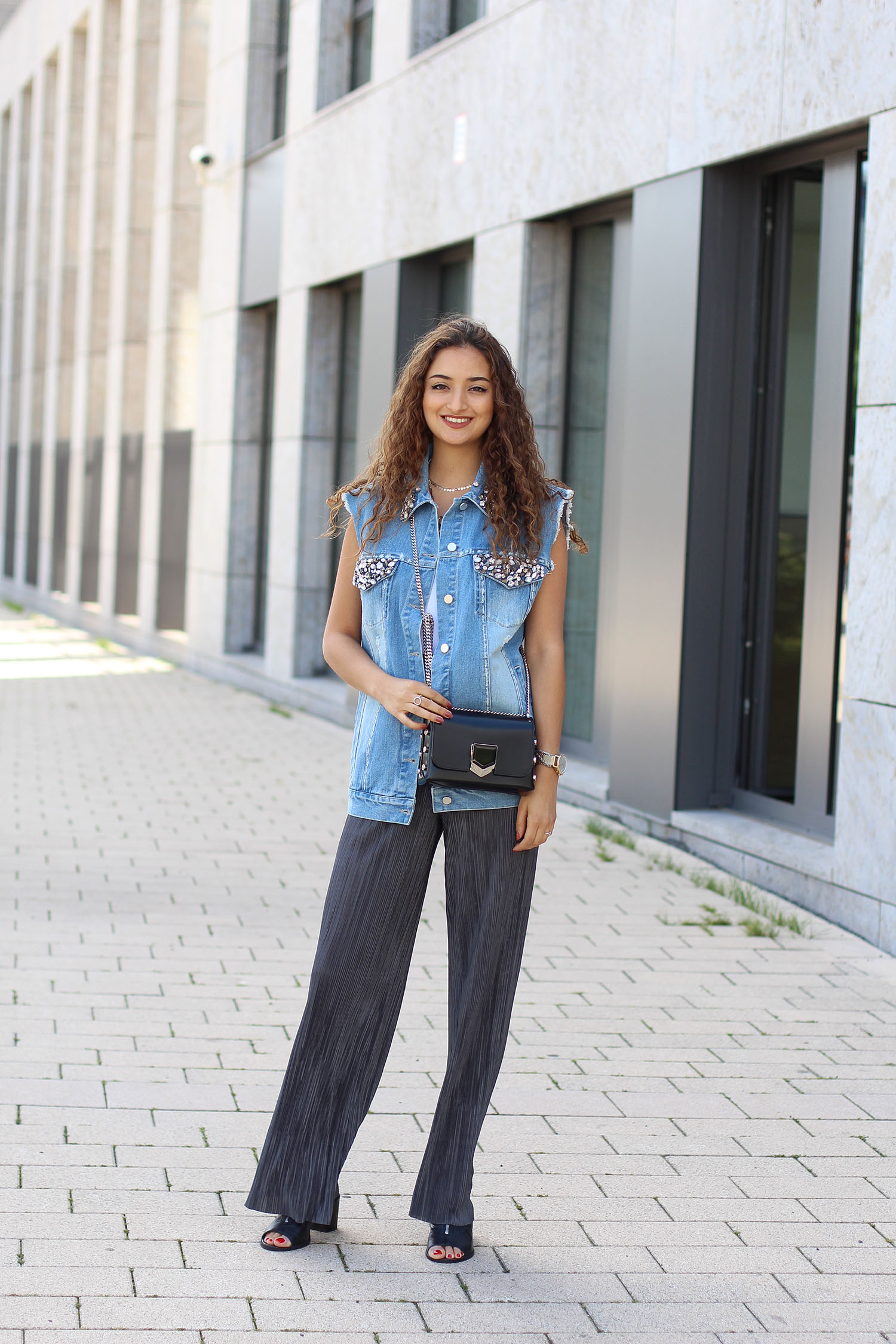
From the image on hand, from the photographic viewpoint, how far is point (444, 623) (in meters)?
3.49

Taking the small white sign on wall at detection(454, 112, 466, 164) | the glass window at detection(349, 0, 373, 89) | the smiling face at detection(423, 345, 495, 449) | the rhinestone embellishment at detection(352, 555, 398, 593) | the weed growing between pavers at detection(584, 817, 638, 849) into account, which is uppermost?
the glass window at detection(349, 0, 373, 89)

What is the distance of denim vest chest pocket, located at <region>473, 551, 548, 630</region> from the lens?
3496mm

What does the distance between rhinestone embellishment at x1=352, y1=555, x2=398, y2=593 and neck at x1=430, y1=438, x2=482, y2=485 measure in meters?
0.21

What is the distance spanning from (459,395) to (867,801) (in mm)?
3362

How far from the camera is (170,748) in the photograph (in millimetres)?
11219

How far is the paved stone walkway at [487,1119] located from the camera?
3.32 meters

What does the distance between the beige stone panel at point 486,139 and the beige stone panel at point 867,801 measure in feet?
10.2

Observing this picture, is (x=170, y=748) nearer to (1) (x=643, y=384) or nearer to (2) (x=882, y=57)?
(1) (x=643, y=384)

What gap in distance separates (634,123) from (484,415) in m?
5.29

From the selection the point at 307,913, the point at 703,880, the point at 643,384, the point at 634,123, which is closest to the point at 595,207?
the point at 634,123

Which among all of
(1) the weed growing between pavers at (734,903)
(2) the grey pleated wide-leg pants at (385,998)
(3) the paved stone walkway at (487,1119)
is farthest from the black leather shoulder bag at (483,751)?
(1) the weed growing between pavers at (734,903)

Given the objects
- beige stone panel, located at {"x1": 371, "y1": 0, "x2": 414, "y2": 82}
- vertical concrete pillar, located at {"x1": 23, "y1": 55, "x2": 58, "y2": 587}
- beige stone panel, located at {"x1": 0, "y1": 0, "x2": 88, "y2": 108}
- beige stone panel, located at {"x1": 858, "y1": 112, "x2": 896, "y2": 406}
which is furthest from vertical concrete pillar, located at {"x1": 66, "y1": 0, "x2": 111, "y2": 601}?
beige stone panel, located at {"x1": 858, "y1": 112, "x2": 896, "y2": 406}

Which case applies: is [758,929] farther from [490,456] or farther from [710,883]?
[490,456]

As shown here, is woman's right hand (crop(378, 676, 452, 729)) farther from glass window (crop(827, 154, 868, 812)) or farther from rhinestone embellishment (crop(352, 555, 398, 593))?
glass window (crop(827, 154, 868, 812))
